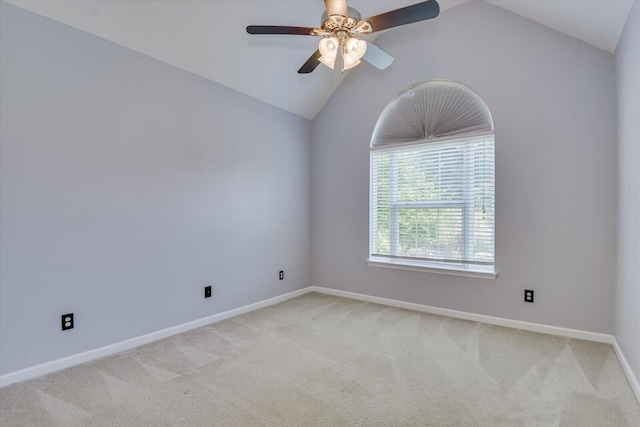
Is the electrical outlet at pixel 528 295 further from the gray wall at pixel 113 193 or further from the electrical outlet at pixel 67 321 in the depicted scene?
the electrical outlet at pixel 67 321

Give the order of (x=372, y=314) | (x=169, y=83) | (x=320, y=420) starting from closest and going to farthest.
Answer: (x=320, y=420)
(x=169, y=83)
(x=372, y=314)

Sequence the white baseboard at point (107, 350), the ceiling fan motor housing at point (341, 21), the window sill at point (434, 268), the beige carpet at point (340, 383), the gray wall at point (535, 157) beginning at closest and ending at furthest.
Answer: the beige carpet at point (340, 383), the ceiling fan motor housing at point (341, 21), the white baseboard at point (107, 350), the gray wall at point (535, 157), the window sill at point (434, 268)

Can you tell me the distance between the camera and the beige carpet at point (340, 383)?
1.78 meters

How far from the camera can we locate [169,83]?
116 inches

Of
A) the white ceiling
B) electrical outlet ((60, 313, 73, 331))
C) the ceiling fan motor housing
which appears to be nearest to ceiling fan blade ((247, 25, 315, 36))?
the ceiling fan motor housing

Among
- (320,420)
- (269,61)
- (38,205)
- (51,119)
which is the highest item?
(269,61)

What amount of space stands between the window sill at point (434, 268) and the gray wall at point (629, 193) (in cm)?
97

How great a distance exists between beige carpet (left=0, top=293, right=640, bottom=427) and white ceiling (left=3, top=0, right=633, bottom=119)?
2.46m

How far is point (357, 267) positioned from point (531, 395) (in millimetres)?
2335

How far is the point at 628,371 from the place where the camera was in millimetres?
2168

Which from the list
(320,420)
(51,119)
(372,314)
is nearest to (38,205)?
(51,119)

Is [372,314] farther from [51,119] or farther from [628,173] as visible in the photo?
[51,119]

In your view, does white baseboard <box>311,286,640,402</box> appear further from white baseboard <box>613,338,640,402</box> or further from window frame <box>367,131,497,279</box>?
window frame <box>367,131,497,279</box>

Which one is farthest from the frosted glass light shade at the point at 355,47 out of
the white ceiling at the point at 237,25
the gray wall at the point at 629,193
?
the gray wall at the point at 629,193
